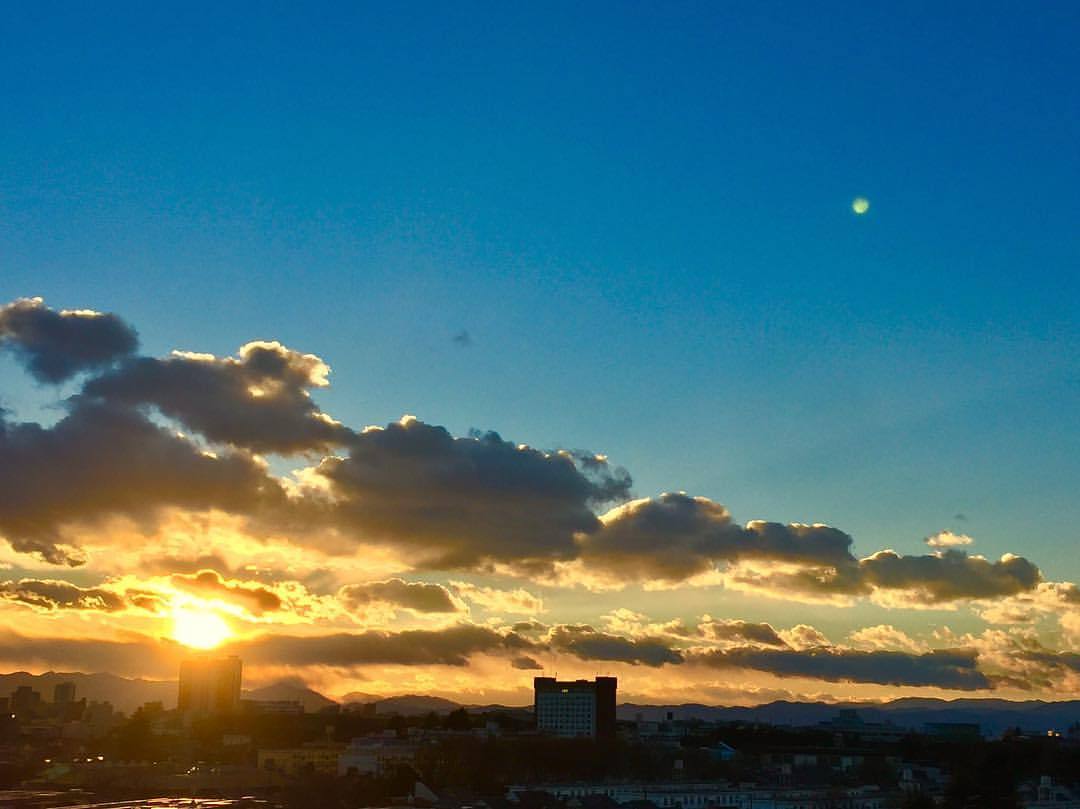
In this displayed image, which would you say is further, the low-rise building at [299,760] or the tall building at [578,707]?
the tall building at [578,707]

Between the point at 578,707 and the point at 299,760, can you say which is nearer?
the point at 299,760

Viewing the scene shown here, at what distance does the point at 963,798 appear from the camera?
68562 millimetres

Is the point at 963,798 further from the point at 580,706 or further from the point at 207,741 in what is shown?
the point at 580,706

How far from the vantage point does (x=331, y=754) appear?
11875 cm

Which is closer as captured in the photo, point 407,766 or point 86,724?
point 407,766

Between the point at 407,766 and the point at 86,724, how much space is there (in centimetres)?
9845

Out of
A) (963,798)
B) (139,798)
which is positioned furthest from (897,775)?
(139,798)

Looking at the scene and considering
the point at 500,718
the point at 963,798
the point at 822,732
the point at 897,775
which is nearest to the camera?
the point at 963,798

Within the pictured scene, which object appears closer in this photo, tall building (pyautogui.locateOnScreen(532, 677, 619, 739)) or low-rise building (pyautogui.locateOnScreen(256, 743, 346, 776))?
low-rise building (pyautogui.locateOnScreen(256, 743, 346, 776))

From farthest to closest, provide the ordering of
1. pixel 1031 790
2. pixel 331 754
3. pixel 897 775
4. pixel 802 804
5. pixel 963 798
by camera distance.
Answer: pixel 331 754
pixel 897 775
pixel 1031 790
pixel 802 804
pixel 963 798

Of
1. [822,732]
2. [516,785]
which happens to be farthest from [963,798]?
[822,732]

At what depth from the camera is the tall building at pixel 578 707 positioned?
546 feet

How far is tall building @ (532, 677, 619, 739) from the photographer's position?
166m

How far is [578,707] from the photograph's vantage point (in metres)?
169
